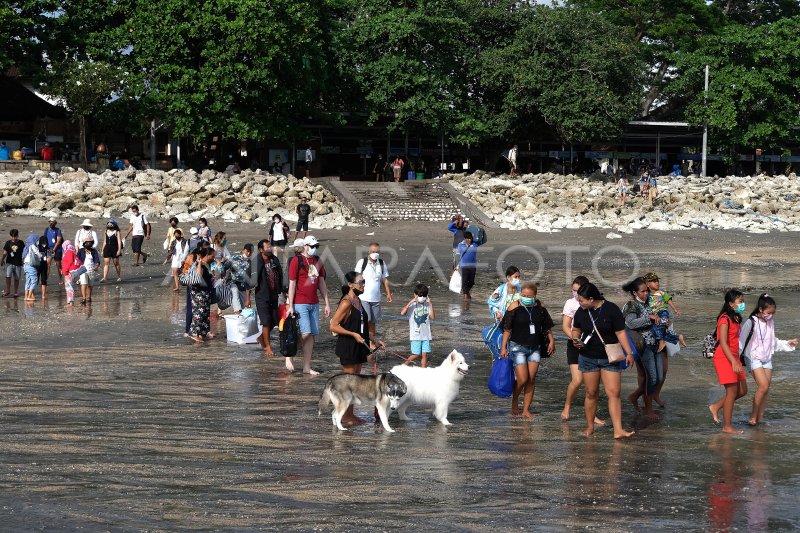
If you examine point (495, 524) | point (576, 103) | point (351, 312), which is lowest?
point (495, 524)

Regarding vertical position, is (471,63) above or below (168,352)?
above

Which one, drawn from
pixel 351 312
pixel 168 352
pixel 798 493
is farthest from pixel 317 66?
pixel 798 493

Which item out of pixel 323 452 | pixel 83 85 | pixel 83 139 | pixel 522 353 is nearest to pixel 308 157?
pixel 83 139

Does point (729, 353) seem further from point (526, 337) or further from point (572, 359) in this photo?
point (526, 337)

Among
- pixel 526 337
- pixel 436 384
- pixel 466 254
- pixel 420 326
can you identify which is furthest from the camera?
pixel 466 254

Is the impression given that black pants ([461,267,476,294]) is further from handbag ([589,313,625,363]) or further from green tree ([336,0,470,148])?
green tree ([336,0,470,148])

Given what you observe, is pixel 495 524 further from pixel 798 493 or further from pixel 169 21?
pixel 169 21

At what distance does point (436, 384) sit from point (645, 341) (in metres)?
2.41

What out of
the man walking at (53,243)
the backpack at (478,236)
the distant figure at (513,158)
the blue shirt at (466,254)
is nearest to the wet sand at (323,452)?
the blue shirt at (466,254)

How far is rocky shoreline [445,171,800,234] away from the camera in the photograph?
4153cm

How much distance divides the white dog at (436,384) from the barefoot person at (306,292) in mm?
2557

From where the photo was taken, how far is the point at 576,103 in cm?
5022

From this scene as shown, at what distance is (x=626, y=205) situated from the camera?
46969 mm

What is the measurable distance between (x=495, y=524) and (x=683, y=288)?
17237mm
